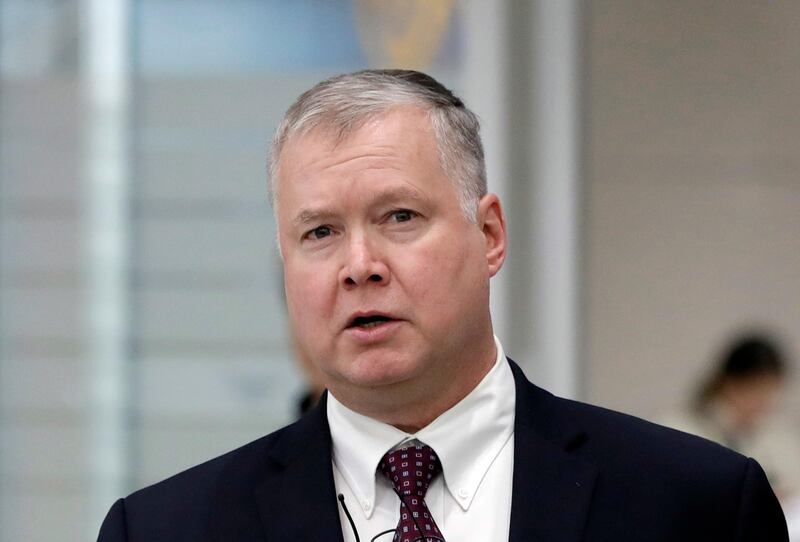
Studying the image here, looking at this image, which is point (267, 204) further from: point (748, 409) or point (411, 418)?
point (411, 418)

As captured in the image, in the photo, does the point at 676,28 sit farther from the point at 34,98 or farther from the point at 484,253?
the point at 484,253

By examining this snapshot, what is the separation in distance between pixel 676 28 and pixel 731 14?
0.23 metres

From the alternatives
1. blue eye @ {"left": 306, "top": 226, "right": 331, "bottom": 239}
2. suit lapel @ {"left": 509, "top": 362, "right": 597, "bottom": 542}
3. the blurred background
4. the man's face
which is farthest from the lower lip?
the blurred background

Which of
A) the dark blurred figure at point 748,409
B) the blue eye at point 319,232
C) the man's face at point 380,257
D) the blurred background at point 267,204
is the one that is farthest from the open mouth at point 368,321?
the blurred background at point 267,204

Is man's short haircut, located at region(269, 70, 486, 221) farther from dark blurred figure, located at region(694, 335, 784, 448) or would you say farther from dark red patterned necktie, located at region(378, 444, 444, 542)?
dark blurred figure, located at region(694, 335, 784, 448)

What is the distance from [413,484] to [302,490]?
0.16m

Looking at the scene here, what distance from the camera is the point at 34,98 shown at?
20.5ft

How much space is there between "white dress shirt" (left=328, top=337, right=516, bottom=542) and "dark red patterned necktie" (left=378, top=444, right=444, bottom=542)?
0.01m

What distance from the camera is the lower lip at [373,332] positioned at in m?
1.95

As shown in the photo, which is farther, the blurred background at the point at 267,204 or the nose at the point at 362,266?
the blurred background at the point at 267,204

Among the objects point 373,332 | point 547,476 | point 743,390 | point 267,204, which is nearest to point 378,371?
point 373,332

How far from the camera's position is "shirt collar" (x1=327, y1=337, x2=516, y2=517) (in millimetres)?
2029

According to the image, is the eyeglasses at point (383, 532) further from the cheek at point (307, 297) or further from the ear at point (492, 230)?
the ear at point (492, 230)

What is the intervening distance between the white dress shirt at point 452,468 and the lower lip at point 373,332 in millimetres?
159
